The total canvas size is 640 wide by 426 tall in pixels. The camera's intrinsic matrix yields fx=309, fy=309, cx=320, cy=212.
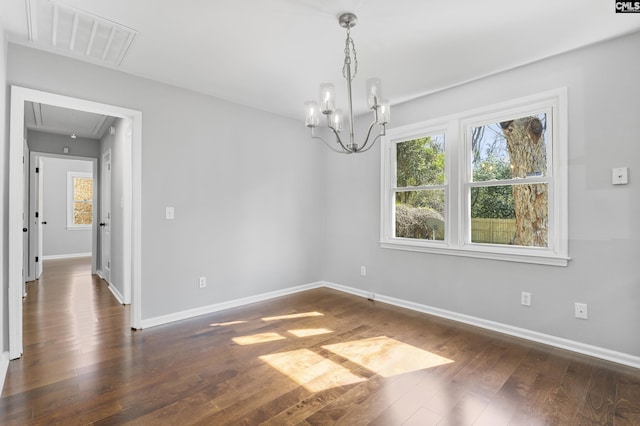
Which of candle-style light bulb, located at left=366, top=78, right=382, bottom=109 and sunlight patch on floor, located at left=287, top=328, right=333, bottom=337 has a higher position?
candle-style light bulb, located at left=366, top=78, right=382, bottom=109

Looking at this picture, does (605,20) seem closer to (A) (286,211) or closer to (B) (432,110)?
(B) (432,110)

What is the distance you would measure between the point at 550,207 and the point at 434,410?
207cm

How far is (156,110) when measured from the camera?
3230 mm

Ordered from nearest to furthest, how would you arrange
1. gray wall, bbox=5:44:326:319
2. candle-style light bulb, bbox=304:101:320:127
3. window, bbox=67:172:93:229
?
1. candle-style light bulb, bbox=304:101:320:127
2. gray wall, bbox=5:44:326:319
3. window, bbox=67:172:93:229

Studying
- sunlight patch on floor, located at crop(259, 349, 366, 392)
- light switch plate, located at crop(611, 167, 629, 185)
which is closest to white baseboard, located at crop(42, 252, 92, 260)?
sunlight patch on floor, located at crop(259, 349, 366, 392)

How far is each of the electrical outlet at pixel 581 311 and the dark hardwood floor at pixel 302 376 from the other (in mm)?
330

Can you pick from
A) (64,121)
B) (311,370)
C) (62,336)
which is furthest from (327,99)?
(64,121)

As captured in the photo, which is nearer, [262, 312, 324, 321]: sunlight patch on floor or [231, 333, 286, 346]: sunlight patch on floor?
[231, 333, 286, 346]: sunlight patch on floor

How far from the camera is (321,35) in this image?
239cm

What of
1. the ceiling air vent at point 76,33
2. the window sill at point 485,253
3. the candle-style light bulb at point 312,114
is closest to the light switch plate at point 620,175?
the window sill at point 485,253

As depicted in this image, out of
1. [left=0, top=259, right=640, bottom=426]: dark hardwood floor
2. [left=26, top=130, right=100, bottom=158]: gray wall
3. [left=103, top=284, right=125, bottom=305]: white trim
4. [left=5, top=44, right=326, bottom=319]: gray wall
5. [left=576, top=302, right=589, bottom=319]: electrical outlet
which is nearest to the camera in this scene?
[left=0, top=259, right=640, bottom=426]: dark hardwood floor

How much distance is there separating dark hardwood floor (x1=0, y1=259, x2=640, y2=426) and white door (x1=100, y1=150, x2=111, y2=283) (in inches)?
63.2

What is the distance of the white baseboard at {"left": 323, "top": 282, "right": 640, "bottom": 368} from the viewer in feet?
7.91

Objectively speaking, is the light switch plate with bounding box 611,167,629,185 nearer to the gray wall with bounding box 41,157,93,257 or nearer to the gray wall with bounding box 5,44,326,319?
the gray wall with bounding box 5,44,326,319
